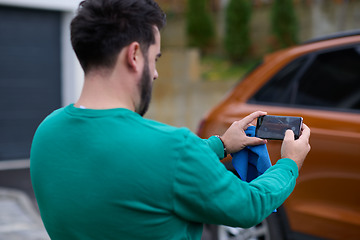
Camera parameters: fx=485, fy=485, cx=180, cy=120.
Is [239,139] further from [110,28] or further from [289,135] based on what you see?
[110,28]

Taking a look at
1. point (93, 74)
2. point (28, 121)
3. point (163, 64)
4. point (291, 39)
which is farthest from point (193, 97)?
point (93, 74)

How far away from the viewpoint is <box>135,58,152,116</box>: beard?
4.31 ft

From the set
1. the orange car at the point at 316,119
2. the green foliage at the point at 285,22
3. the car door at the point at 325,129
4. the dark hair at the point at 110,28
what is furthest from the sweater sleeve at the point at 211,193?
the green foliage at the point at 285,22

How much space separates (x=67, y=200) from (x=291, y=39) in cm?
1261

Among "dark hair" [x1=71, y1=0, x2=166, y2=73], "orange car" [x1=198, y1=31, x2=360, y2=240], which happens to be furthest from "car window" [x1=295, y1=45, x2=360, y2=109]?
"dark hair" [x1=71, y1=0, x2=166, y2=73]

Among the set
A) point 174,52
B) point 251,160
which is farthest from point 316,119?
point 174,52

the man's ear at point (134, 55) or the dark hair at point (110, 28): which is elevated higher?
the dark hair at point (110, 28)

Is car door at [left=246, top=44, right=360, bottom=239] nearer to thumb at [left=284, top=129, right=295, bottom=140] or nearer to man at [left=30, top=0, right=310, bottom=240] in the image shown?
thumb at [left=284, top=129, right=295, bottom=140]

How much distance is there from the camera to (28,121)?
9242 millimetres

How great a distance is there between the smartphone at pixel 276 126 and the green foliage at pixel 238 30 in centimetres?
1279

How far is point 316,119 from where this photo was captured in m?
3.13

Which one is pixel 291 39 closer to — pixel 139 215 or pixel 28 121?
pixel 28 121

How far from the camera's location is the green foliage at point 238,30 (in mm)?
14219

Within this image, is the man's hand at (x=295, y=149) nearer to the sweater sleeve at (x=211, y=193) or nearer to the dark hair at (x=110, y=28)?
the sweater sleeve at (x=211, y=193)
